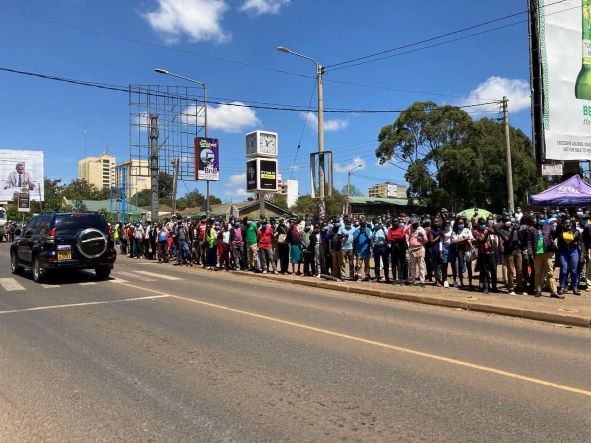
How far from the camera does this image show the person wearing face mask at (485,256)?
39.2 feet

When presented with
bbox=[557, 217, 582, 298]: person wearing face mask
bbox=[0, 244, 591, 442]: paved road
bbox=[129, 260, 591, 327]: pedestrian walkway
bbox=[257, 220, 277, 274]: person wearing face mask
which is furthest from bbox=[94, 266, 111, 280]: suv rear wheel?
bbox=[557, 217, 582, 298]: person wearing face mask

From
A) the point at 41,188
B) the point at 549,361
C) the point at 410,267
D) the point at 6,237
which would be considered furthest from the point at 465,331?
the point at 41,188

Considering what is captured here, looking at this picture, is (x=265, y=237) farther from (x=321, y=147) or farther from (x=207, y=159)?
(x=207, y=159)

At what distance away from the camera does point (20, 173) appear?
2677 inches

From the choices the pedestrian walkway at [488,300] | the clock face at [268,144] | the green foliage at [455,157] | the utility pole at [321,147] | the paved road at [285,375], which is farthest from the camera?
the green foliage at [455,157]

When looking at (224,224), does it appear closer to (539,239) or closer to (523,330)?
(539,239)

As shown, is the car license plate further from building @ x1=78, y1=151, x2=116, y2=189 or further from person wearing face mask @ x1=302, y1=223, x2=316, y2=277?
building @ x1=78, y1=151, x2=116, y2=189

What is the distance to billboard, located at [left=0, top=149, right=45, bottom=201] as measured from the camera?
221ft

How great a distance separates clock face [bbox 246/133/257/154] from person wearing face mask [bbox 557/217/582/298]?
16.7 meters

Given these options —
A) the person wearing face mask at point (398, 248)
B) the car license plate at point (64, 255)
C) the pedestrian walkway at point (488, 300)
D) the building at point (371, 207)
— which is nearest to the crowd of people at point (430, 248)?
the person wearing face mask at point (398, 248)

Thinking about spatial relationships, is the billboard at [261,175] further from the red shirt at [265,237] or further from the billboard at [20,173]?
A: the billboard at [20,173]

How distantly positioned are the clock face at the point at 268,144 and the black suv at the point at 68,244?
Answer: 1195 cm

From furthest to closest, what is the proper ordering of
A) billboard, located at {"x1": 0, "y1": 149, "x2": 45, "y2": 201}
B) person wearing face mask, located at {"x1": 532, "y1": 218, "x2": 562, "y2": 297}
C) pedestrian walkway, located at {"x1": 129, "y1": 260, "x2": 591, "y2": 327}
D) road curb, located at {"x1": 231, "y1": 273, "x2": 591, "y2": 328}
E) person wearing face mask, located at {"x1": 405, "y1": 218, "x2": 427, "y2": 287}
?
billboard, located at {"x1": 0, "y1": 149, "x2": 45, "y2": 201}, person wearing face mask, located at {"x1": 405, "y1": 218, "x2": 427, "y2": 287}, person wearing face mask, located at {"x1": 532, "y1": 218, "x2": 562, "y2": 297}, pedestrian walkway, located at {"x1": 129, "y1": 260, "x2": 591, "y2": 327}, road curb, located at {"x1": 231, "y1": 273, "x2": 591, "y2": 328}

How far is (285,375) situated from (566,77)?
82.8 feet
